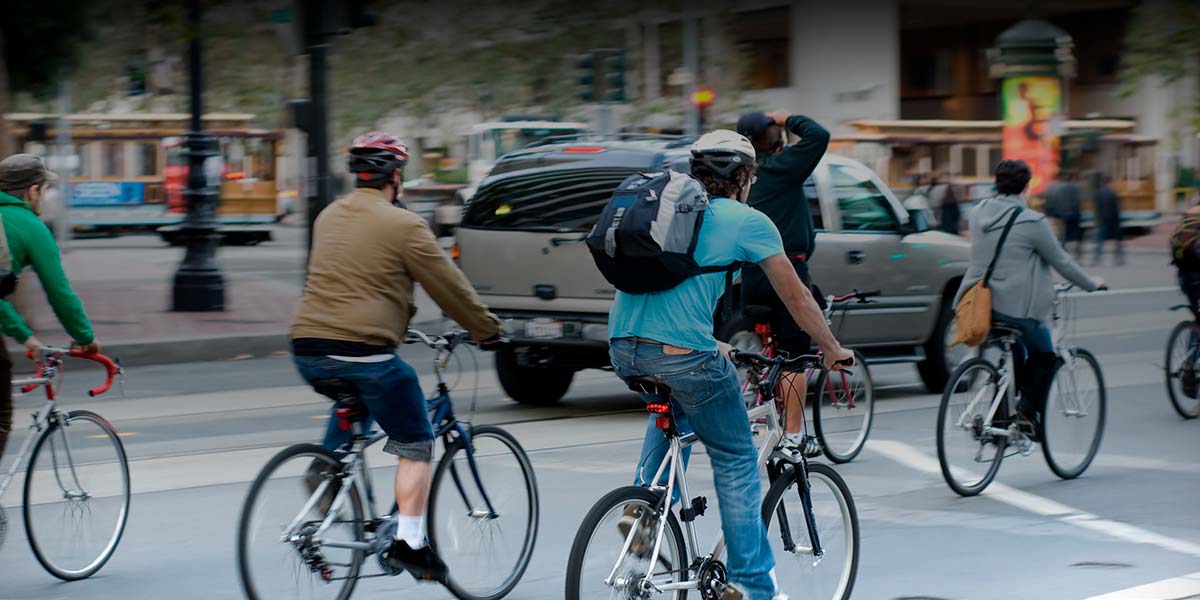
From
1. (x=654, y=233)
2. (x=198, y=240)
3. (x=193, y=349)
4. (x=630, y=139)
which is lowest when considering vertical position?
(x=193, y=349)

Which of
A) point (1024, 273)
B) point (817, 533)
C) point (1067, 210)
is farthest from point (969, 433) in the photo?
point (1067, 210)

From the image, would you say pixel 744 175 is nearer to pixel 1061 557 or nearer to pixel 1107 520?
pixel 1061 557

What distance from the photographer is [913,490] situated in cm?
775

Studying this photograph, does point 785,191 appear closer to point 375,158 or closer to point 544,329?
point 544,329

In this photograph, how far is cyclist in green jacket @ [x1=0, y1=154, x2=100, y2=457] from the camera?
18.5 ft

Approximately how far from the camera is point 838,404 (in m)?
8.44

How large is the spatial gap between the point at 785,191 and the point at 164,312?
34.8ft

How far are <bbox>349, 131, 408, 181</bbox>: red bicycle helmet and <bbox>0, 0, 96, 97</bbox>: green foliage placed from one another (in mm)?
12418

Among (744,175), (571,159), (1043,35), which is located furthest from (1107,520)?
(1043,35)

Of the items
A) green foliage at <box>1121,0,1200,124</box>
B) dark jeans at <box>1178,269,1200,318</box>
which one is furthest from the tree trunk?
green foliage at <box>1121,0,1200,124</box>

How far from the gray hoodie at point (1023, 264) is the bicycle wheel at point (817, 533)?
109 inches

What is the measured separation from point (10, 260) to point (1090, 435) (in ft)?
18.0

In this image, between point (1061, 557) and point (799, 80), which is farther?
point (799, 80)

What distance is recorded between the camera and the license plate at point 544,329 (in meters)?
9.67
